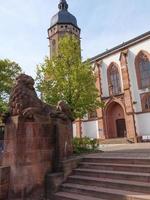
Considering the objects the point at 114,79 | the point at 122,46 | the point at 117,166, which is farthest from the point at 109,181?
the point at 122,46

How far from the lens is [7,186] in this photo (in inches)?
259

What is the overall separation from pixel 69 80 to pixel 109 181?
40.9ft

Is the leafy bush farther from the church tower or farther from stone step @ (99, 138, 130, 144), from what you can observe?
the church tower

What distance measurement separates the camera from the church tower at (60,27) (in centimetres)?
4622

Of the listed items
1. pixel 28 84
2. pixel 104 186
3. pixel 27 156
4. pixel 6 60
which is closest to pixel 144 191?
pixel 104 186

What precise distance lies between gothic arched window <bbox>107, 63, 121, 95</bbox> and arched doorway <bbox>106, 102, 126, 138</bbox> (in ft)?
6.39

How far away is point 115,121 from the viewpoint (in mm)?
33719

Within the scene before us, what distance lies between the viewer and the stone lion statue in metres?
7.07

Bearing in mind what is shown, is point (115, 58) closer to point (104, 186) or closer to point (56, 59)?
point (56, 59)

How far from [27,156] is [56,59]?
13389 millimetres

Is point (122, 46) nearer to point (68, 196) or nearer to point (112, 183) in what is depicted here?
point (112, 183)

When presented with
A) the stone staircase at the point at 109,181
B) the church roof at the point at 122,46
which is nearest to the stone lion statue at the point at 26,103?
the stone staircase at the point at 109,181

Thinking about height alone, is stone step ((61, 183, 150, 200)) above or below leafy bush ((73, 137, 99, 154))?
below

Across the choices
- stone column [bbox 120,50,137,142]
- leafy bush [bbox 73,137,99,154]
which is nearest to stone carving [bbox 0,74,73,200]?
leafy bush [bbox 73,137,99,154]
